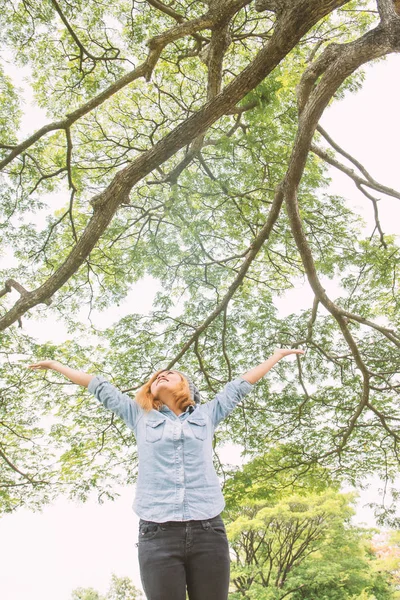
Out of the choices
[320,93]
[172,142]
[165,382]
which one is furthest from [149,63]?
[165,382]

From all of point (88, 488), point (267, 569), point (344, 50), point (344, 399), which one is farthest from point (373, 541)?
point (344, 50)

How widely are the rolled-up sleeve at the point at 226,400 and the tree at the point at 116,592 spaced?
18.0 m

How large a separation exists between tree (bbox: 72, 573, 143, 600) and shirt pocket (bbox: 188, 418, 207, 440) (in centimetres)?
1804

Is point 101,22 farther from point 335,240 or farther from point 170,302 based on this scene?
point 335,240

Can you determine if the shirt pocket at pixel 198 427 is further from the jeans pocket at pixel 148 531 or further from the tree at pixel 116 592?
the tree at pixel 116 592

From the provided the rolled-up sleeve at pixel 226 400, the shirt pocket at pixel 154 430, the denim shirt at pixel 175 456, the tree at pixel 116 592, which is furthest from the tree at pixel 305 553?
the shirt pocket at pixel 154 430

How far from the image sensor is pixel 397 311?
5445mm

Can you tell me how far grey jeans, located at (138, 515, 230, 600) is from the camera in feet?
4.50

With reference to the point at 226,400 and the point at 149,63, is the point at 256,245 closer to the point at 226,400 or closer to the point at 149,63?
the point at 149,63

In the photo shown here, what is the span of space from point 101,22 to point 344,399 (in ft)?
19.4

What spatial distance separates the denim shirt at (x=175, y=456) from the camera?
1.53 meters

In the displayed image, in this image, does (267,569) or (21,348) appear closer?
(21,348)

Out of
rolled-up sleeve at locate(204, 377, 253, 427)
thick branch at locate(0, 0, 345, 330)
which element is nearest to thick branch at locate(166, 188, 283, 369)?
thick branch at locate(0, 0, 345, 330)

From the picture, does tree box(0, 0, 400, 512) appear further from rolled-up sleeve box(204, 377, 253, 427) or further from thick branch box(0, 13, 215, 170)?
rolled-up sleeve box(204, 377, 253, 427)
